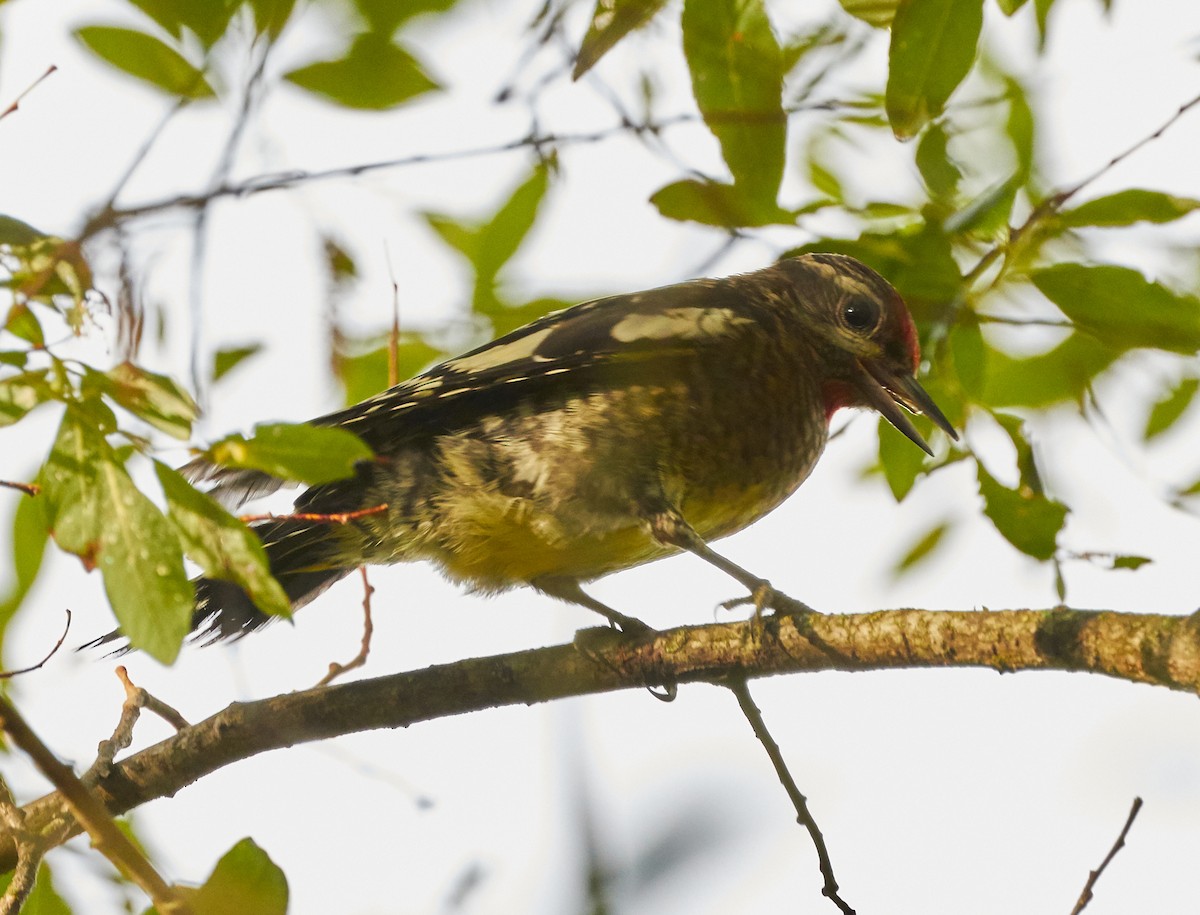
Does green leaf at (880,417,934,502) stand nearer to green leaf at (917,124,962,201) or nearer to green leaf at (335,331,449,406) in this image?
green leaf at (917,124,962,201)

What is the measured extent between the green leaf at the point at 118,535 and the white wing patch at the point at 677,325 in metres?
1.94

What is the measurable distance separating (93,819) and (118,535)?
0.44m

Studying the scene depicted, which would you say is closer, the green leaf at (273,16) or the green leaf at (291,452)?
the green leaf at (273,16)

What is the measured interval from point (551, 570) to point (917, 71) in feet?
6.60

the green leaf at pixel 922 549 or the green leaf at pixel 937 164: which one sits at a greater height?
the green leaf at pixel 937 164

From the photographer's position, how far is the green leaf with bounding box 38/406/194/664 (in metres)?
1.76

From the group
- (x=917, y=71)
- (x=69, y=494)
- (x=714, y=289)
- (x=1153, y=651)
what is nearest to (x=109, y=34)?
(x=69, y=494)

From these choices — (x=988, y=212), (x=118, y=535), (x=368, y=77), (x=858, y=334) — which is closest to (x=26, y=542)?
(x=118, y=535)

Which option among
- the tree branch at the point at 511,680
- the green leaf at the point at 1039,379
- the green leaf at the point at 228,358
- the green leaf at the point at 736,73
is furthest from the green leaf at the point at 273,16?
the green leaf at the point at 1039,379

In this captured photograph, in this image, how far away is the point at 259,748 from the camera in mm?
2828

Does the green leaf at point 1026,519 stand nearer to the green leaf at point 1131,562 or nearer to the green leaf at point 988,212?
the green leaf at point 1131,562

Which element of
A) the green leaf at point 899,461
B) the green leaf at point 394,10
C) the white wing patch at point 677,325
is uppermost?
the green leaf at point 394,10

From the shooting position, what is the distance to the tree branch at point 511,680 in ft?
7.55

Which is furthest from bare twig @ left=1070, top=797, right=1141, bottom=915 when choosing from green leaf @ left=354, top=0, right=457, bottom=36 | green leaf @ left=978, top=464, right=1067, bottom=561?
green leaf @ left=354, top=0, right=457, bottom=36
